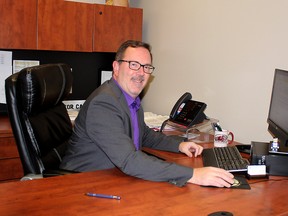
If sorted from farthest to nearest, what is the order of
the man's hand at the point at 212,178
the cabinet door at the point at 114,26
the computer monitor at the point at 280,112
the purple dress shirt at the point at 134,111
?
1. the cabinet door at the point at 114,26
2. the purple dress shirt at the point at 134,111
3. the computer monitor at the point at 280,112
4. the man's hand at the point at 212,178

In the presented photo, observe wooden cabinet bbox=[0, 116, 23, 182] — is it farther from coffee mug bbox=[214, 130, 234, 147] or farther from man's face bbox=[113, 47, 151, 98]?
coffee mug bbox=[214, 130, 234, 147]

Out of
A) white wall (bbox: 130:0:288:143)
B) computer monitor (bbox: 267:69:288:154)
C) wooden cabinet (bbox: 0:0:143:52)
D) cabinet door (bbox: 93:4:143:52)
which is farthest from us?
cabinet door (bbox: 93:4:143:52)

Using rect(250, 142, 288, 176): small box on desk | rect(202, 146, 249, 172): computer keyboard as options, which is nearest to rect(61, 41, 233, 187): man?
rect(202, 146, 249, 172): computer keyboard

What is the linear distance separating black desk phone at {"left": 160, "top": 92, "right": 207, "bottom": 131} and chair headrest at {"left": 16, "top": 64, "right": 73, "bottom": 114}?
0.83 metres

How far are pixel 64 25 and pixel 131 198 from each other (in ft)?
6.50

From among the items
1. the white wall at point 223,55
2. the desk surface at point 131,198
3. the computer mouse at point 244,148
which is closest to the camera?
the desk surface at point 131,198

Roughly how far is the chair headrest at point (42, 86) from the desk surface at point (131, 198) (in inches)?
17.6

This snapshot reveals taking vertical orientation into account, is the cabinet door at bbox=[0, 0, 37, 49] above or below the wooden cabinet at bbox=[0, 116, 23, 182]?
above

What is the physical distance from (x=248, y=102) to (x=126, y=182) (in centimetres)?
132

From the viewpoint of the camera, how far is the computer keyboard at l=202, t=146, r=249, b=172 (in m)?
1.82

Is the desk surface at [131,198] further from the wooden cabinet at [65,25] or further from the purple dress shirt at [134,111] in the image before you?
the wooden cabinet at [65,25]

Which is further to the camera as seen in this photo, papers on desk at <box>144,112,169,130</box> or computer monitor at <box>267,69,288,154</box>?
papers on desk at <box>144,112,169,130</box>

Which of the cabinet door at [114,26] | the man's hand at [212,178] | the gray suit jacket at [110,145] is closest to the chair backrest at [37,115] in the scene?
the gray suit jacket at [110,145]

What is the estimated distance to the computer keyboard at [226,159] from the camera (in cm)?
182
